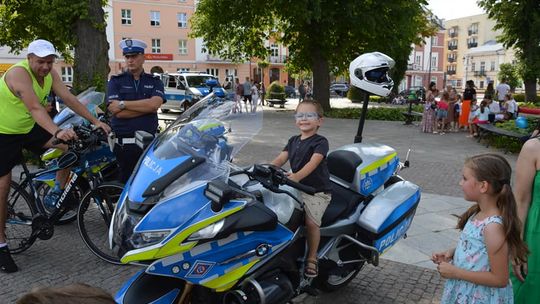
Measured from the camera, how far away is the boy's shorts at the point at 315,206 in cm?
310

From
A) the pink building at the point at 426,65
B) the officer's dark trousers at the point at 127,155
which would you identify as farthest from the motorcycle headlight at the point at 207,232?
the pink building at the point at 426,65

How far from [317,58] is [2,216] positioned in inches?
754

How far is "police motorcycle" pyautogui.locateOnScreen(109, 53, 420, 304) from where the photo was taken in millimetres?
2420

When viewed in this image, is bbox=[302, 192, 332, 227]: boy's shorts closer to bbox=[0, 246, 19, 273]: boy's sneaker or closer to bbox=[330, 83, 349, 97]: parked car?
bbox=[0, 246, 19, 273]: boy's sneaker

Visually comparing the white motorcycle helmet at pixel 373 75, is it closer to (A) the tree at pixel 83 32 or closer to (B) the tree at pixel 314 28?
(A) the tree at pixel 83 32

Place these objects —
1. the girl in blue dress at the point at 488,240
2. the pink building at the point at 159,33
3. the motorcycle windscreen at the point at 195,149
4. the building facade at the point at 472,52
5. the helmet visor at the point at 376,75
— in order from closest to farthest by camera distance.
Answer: the girl in blue dress at the point at 488,240 → the motorcycle windscreen at the point at 195,149 → the helmet visor at the point at 376,75 → the pink building at the point at 159,33 → the building facade at the point at 472,52

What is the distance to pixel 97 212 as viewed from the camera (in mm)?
4699

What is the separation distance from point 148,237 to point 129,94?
288cm

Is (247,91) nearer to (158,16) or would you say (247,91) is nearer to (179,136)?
(179,136)

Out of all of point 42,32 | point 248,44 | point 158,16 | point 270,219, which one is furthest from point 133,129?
point 158,16

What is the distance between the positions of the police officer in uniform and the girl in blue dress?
3.38 m

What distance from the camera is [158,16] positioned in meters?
55.3

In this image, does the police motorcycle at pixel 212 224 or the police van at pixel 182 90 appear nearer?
the police motorcycle at pixel 212 224

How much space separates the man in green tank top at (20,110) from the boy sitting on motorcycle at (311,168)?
2026 millimetres
